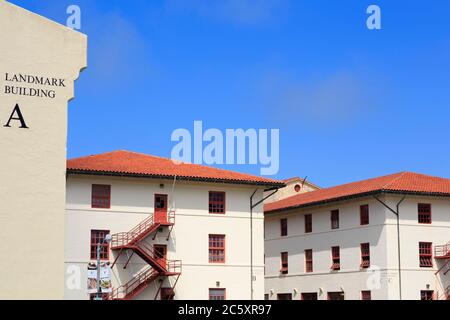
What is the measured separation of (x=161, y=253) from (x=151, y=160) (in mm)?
6779

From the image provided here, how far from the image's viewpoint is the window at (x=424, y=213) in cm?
5072

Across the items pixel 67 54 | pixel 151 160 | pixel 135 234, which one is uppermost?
pixel 67 54

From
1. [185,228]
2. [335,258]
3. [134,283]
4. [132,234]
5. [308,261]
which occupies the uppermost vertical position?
[185,228]

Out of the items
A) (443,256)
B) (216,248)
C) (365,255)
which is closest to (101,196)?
(216,248)

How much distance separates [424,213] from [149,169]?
1898 cm

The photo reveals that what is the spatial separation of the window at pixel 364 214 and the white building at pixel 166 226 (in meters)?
7.84

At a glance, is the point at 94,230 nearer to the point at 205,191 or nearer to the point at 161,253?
the point at 161,253

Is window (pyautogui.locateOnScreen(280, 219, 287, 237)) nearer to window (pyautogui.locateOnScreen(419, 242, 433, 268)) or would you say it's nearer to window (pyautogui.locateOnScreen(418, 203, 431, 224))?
window (pyautogui.locateOnScreen(418, 203, 431, 224))

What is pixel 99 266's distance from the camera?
36594 millimetres

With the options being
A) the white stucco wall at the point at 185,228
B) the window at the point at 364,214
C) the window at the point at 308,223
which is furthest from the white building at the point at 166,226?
the window at the point at 308,223

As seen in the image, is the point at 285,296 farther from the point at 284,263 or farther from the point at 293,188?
the point at 293,188

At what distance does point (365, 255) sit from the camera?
50.8 m
